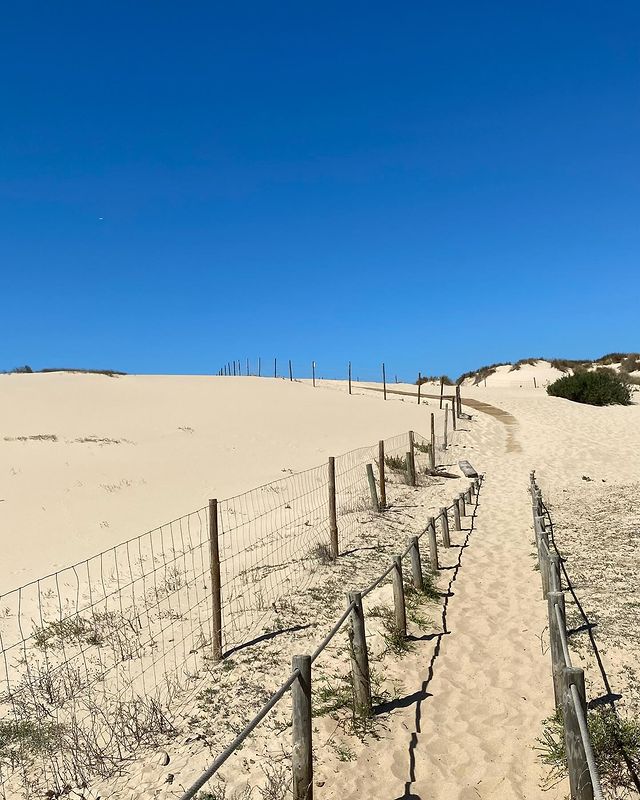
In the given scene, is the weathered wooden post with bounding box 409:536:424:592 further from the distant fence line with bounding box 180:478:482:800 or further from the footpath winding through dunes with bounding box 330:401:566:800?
the footpath winding through dunes with bounding box 330:401:566:800

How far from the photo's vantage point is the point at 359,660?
5.78 meters

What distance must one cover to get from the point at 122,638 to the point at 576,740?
637 cm

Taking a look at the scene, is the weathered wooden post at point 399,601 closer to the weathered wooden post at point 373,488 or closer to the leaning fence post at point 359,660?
the leaning fence post at point 359,660

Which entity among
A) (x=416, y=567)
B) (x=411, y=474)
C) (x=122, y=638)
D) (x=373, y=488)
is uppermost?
(x=373, y=488)

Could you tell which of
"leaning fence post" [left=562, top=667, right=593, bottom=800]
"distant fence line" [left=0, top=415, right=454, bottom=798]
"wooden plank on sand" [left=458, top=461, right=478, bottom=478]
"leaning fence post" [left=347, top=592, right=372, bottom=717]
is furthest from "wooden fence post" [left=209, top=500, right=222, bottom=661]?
"wooden plank on sand" [left=458, top=461, right=478, bottom=478]

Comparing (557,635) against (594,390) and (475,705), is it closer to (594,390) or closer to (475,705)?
(475,705)

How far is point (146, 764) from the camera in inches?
209

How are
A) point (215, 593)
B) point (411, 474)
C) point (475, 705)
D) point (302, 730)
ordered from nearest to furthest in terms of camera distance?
point (302, 730)
point (475, 705)
point (215, 593)
point (411, 474)

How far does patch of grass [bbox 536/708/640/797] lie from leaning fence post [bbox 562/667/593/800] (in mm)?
736

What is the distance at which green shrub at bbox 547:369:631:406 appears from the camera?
4244 centimetres

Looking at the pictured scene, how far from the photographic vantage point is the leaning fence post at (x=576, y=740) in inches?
146

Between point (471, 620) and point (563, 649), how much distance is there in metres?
3.60

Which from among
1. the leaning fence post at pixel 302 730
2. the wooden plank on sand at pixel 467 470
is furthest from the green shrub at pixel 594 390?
the leaning fence post at pixel 302 730

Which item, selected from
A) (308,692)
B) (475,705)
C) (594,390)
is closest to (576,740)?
(308,692)
